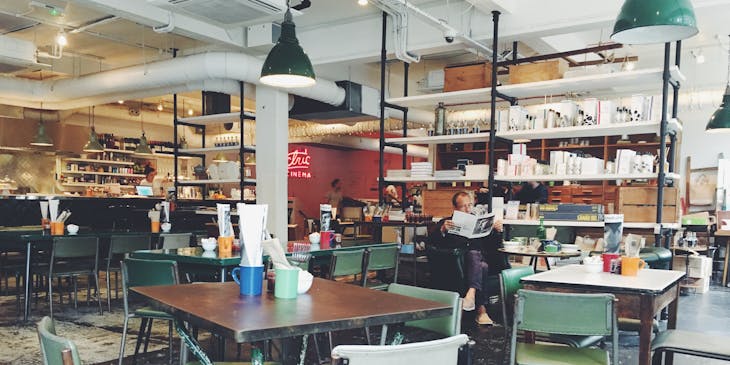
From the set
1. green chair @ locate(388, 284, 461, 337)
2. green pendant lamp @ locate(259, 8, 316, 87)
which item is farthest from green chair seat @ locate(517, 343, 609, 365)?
green pendant lamp @ locate(259, 8, 316, 87)

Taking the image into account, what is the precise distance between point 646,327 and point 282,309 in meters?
1.92

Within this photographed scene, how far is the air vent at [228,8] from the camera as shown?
519 centimetres

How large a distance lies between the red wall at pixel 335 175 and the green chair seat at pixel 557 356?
12.5 m

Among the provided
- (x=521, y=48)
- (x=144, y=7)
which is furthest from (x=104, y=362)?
(x=521, y=48)

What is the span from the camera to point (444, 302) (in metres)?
2.51

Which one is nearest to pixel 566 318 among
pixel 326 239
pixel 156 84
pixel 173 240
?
pixel 326 239

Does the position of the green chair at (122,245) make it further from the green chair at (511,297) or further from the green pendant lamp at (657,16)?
the green pendant lamp at (657,16)

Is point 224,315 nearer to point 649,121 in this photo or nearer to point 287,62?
point 287,62

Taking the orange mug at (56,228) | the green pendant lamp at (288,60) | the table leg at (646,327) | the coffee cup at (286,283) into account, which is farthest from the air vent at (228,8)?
the table leg at (646,327)

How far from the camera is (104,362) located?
13.5ft

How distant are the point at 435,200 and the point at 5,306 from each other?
4.98 meters

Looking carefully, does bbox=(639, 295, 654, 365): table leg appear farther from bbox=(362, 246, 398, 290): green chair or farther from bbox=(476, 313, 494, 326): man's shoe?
bbox=(476, 313, 494, 326): man's shoe

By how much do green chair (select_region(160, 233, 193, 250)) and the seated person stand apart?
2.62 meters

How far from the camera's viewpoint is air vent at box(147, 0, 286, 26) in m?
5.19
